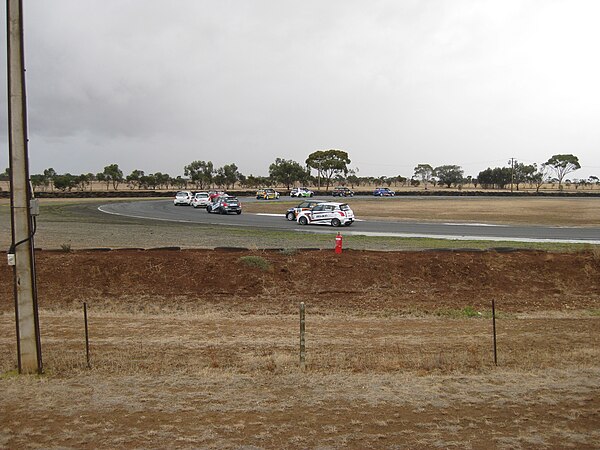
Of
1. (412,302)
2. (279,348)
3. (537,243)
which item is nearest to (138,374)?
(279,348)

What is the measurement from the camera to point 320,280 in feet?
52.2

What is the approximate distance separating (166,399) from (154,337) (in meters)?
3.90

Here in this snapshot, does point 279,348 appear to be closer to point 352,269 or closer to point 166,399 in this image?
point 166,399

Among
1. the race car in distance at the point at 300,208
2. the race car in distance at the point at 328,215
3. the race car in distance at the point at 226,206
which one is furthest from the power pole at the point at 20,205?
the race car in distance at the point at 226,206

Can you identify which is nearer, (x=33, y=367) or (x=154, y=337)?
(x=33, y=367)

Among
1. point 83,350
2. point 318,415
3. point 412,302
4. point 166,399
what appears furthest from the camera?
point 412,302

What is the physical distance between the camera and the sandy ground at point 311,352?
5746 millimetres

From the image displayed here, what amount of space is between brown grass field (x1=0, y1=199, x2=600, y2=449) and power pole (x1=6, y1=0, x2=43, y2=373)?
1.85 feet

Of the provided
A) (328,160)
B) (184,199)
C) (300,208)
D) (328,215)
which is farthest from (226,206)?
(328,160)

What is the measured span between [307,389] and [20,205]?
4709mm

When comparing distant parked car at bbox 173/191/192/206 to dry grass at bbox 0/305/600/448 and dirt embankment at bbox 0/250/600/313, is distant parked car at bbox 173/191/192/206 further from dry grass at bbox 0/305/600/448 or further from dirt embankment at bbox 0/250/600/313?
dry grass at bbox 0/305/600/448

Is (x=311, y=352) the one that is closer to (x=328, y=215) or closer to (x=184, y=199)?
(x=328, y=215)

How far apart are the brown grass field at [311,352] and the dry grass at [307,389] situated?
1.2 inches

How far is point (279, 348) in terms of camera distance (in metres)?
9.47
